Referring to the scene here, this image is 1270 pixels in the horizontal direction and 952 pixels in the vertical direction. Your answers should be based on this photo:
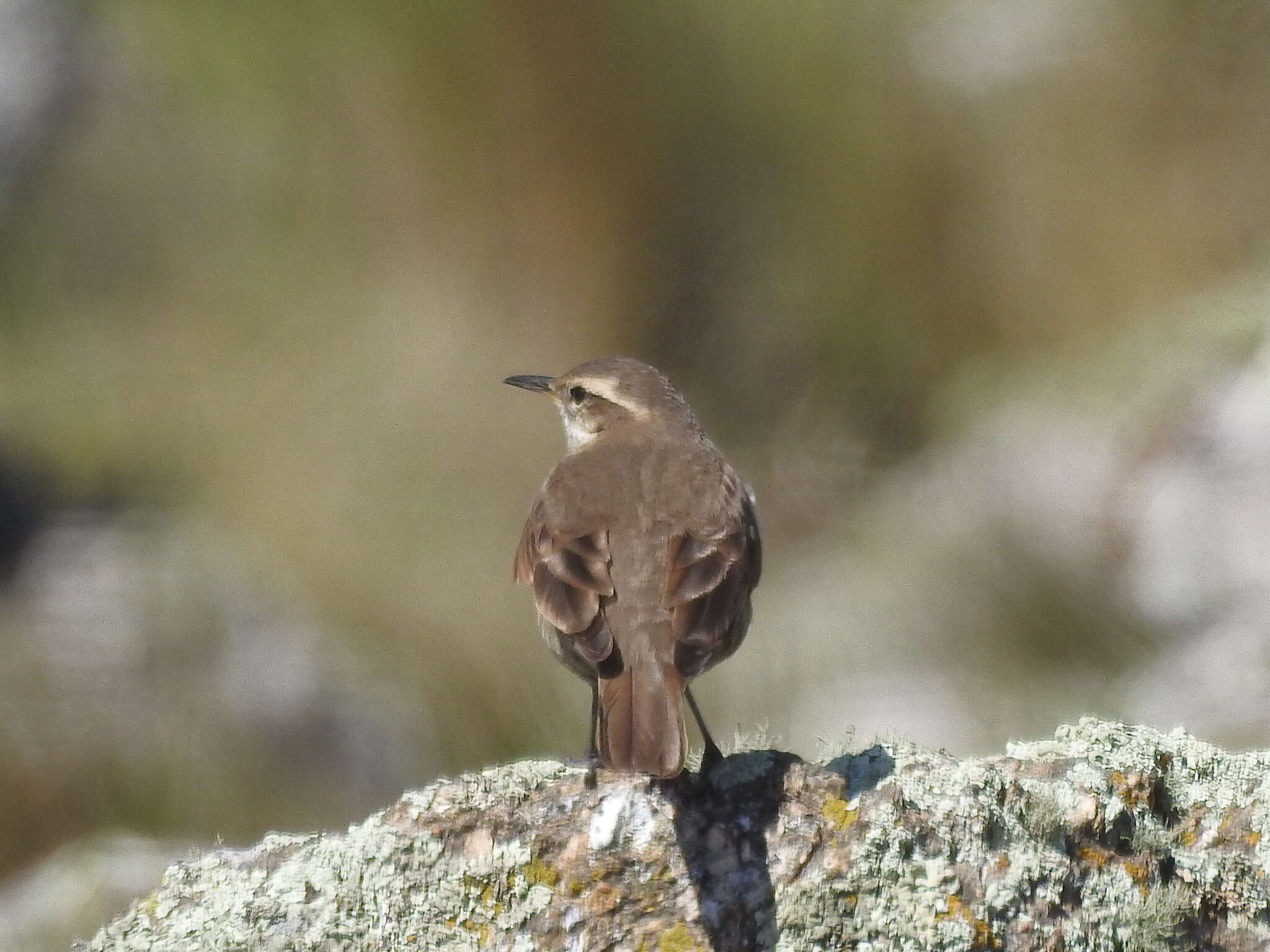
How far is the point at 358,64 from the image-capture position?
1183 cm

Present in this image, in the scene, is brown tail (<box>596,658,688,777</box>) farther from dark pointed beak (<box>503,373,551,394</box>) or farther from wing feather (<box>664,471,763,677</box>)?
dark pointed beak (<box>503,373,551,394</box>)

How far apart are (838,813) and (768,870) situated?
29 cm

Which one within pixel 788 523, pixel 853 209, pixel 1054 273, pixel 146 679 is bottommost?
pixel 146 679

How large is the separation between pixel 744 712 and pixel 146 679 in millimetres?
3922

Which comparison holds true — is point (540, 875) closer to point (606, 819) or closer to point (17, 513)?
point (606, 819)

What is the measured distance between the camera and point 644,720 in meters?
4.73

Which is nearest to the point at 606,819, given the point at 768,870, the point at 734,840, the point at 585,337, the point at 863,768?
the point at 734,840

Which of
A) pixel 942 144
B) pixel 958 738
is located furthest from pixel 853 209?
pixel 958 738

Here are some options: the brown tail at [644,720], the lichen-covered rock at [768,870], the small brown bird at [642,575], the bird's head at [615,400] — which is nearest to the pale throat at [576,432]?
the bird's head at [615,400]

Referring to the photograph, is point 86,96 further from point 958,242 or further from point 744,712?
point 744,712

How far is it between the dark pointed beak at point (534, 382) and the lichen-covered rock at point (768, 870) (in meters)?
3.21

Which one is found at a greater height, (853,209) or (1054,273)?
(853,209)

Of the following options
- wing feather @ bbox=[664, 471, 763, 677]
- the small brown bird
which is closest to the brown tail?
the small brown bird

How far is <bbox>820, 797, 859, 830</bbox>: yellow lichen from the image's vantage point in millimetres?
4555
